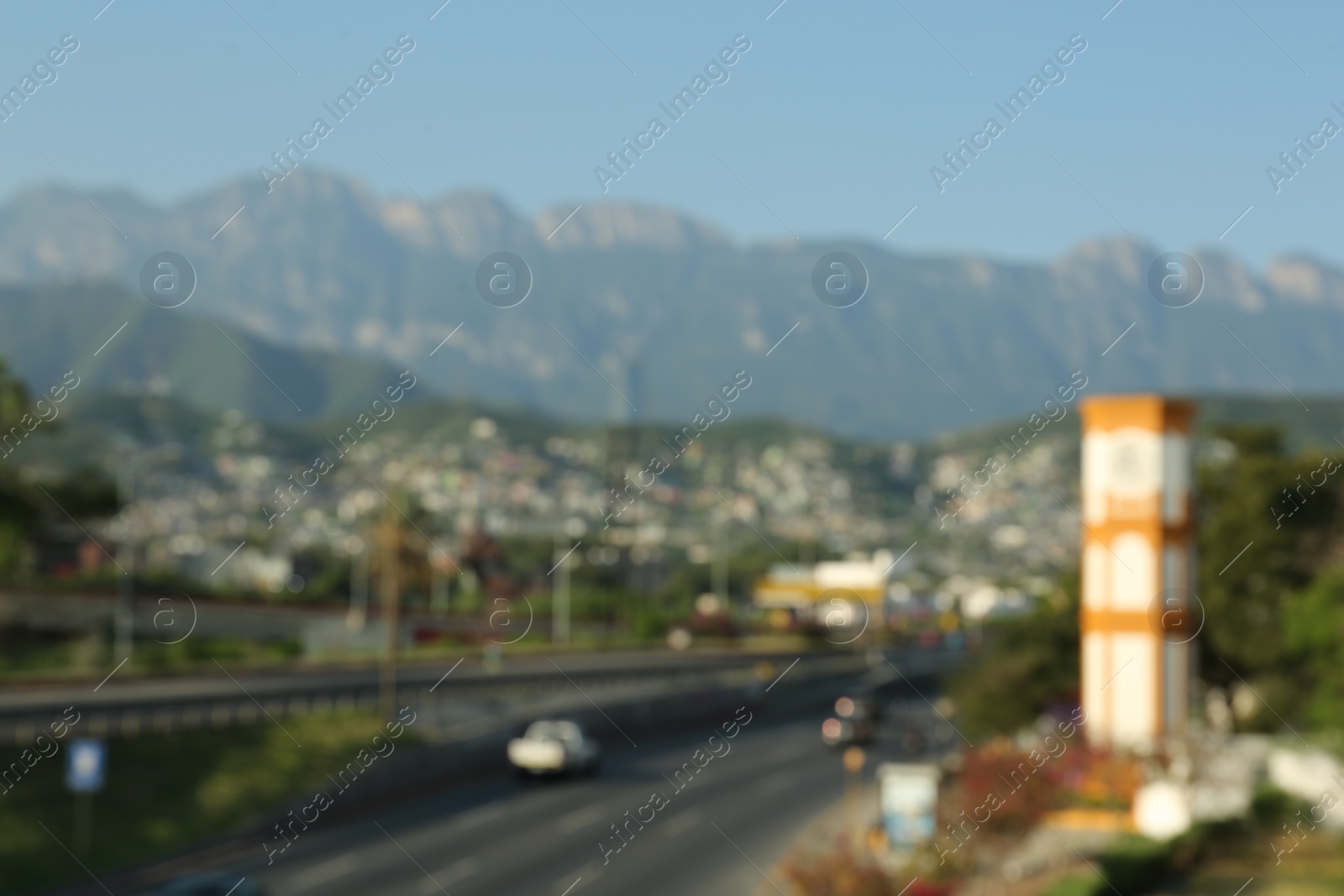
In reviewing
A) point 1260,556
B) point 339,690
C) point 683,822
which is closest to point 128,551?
point 339,690

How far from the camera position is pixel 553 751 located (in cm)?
4084

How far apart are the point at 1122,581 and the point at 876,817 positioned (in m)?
9.12

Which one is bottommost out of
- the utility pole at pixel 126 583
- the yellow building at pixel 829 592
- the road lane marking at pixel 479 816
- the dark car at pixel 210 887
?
the dark car at pixel 210 887

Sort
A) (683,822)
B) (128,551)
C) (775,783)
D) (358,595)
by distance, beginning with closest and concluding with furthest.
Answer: (683,822), (775,783), (128,551), (358,595)

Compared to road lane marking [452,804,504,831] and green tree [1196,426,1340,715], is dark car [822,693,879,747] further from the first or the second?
road lane marking [452,804,504,831]

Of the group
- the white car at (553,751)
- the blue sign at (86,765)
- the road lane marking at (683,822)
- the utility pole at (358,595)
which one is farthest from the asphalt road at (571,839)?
the utility pole at (358,595)

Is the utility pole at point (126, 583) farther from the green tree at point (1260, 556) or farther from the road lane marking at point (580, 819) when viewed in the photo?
the green tree at point (1260, 556)

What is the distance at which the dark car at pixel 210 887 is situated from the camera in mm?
19953

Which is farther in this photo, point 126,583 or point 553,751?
point 126,583

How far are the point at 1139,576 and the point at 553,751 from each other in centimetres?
1646

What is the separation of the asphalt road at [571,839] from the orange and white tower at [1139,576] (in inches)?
327

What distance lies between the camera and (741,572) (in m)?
149

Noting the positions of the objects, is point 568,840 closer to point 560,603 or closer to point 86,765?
point 86,765

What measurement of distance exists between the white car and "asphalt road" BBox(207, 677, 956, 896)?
45cm
